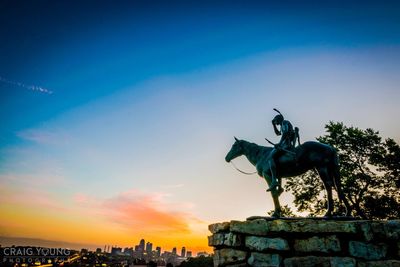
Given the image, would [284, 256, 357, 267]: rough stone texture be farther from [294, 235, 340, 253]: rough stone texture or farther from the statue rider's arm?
the statue rider's arm

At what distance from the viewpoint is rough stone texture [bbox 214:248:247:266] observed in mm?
5859

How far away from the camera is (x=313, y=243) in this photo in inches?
216

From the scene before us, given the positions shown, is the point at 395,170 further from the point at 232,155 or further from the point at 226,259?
the point at 226,259

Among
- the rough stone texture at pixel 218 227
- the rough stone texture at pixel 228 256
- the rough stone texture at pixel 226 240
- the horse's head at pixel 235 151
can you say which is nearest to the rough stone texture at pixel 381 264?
the rough stone texture at pixel 228 256

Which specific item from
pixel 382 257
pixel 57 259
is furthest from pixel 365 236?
pixel 57 259

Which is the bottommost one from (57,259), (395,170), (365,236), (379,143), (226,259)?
(57,259)

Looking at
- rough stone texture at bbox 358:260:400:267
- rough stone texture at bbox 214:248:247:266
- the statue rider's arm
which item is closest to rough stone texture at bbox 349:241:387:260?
rough stone texture at bbox 358:260:400:267

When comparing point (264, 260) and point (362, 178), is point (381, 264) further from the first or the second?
point (362, 178)

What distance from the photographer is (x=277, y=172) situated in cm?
734

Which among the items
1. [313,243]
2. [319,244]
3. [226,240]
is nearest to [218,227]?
[226,240]

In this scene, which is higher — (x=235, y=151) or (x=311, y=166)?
(x=235, y=151)

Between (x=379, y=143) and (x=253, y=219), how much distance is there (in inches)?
799

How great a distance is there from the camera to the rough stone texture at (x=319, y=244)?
536 centimetres

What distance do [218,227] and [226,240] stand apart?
0.47 metres
